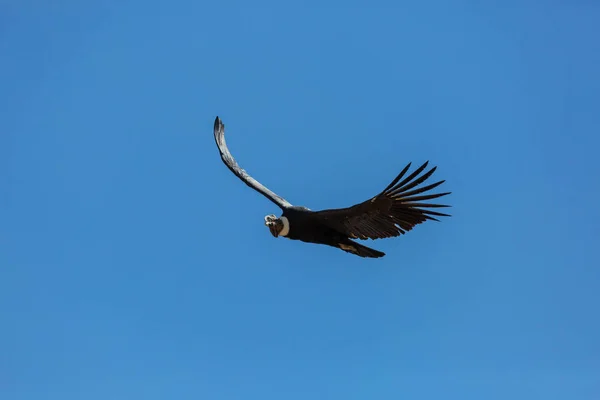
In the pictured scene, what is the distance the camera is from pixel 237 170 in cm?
2177

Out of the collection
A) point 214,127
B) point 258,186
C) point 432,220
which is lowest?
point 432,220

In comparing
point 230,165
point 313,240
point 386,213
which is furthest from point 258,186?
point 386,213

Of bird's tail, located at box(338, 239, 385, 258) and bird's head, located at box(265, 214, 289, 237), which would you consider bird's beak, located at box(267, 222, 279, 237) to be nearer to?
bird's head, located at box(265, 214, 289, 237)

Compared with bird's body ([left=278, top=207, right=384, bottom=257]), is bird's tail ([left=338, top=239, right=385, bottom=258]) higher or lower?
lower

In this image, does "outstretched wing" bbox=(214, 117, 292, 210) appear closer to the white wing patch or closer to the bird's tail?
the white wing patch

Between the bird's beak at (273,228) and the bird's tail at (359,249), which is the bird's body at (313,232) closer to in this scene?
the bird's tail at (359,249)

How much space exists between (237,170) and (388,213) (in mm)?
5578

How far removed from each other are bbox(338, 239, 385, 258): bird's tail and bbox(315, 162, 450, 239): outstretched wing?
362 millimetres

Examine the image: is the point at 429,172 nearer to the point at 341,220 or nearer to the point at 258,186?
the point at 341,220

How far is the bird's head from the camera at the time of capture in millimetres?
18375

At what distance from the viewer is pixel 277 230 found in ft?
60.5

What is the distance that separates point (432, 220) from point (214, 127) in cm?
760

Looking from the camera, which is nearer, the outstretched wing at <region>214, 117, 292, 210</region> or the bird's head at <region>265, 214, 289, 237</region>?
the bird's head at <region>265, 214, 289, 237</region>

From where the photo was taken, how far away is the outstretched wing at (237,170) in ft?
65.0
